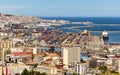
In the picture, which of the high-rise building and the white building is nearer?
the white building

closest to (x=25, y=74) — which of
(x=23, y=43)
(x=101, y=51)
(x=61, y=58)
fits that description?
(x=61, y=58)

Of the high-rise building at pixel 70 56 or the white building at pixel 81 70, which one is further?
the high-rise building at pixel 70 56

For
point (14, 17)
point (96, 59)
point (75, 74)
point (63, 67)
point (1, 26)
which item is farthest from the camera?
point (14, 17)

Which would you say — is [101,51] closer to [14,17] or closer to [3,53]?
[3,53]

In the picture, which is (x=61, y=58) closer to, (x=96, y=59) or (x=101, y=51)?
(x=96, y=59)

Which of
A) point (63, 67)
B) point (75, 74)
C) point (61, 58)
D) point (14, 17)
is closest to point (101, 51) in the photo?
point (61, 58)

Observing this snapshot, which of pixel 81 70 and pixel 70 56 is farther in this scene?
pixel 70 56

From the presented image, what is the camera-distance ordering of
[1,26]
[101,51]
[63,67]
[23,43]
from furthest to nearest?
[1,26]
[23,43]
[101,51]
[63,67]

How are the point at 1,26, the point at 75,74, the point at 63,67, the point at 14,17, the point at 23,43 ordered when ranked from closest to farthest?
the point at 75,74, the point at 63,67, the point at 23,43, the point at 1,26, the point at 14,17

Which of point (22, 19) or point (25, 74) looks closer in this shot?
point (25, 74)
